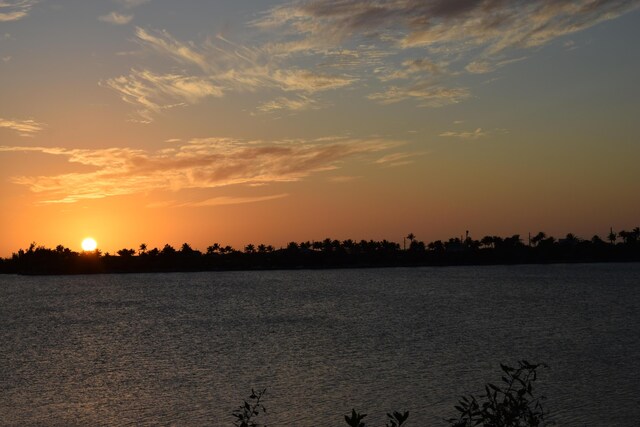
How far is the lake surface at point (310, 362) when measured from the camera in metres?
44.6

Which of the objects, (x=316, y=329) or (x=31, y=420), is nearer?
(x=31, y=420)

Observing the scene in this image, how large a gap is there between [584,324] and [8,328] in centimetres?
9094

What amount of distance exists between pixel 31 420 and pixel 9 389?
12511 millimetres

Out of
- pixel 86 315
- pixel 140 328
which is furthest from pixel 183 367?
pixel 86 315

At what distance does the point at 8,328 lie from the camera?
11212 cm

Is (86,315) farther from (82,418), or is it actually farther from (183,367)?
(82,418)

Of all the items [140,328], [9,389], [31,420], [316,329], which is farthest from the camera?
[140,328]

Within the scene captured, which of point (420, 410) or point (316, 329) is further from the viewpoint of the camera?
point (316, 329)

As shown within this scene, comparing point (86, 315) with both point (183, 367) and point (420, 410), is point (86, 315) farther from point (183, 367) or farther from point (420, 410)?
point (420, 410)

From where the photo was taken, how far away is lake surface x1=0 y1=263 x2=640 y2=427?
4459 cm

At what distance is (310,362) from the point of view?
64.3 m

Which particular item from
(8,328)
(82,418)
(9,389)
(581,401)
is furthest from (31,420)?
(8,328)

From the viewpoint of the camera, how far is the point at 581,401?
45.8 metres

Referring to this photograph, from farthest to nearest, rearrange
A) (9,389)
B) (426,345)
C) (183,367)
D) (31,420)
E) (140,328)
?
1. (140,328)
2. (426,345)
3. (183,367)
4. (9,389)
5. (31,420)
